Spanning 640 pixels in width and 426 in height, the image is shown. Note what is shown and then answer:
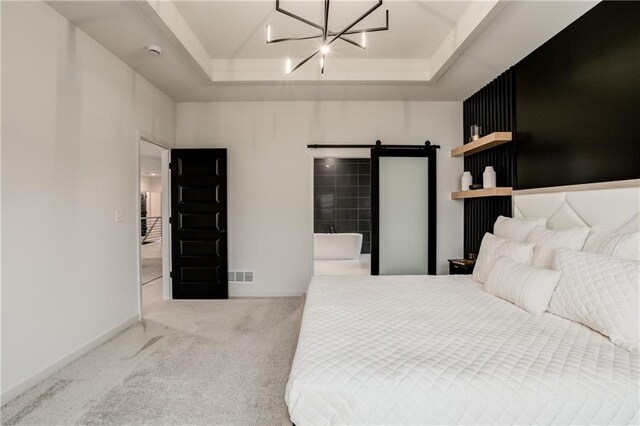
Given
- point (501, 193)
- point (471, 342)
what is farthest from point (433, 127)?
point (471, 342)

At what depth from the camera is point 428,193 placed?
4301 mm

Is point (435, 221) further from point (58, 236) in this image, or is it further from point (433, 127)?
point (58, 236)

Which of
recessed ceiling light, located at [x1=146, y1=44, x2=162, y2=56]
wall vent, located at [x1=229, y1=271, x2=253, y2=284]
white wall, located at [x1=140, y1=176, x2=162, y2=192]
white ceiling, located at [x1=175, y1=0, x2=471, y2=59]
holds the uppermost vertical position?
white ceiling, located at [x1=175, y1=0, x2=471, y2=59]

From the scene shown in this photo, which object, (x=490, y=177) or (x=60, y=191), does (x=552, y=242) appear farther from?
(x=60, y=191)

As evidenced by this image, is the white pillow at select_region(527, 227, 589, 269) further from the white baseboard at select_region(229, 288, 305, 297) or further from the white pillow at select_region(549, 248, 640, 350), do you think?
the white baseboard at select_region(229, 288, 305, 297)

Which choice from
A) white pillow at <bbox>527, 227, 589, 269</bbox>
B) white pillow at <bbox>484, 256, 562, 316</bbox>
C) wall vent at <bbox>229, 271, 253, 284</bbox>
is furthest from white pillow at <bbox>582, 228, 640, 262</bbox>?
wall vent at <bbox>229, 271, 253, 284</bbox>

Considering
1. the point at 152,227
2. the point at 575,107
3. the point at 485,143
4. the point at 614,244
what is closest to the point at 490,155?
the point at 485,143

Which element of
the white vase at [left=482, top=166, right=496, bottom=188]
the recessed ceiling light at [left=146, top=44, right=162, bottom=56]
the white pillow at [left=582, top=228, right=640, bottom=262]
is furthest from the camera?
the white vase at [left=482, top=166, right=496, bottom=188]

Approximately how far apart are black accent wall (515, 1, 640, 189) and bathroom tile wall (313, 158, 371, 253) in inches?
177

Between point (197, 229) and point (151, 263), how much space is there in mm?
3338

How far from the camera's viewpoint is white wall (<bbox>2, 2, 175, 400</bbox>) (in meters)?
2.00

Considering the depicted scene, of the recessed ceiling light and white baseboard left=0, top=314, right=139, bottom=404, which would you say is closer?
white baseboard left=0, top=314, right=139, bottom=404

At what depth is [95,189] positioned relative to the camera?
9.12 ft

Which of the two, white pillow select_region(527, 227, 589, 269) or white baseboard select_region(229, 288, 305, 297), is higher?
white pillow select_region(527, 227, 589, 269)
